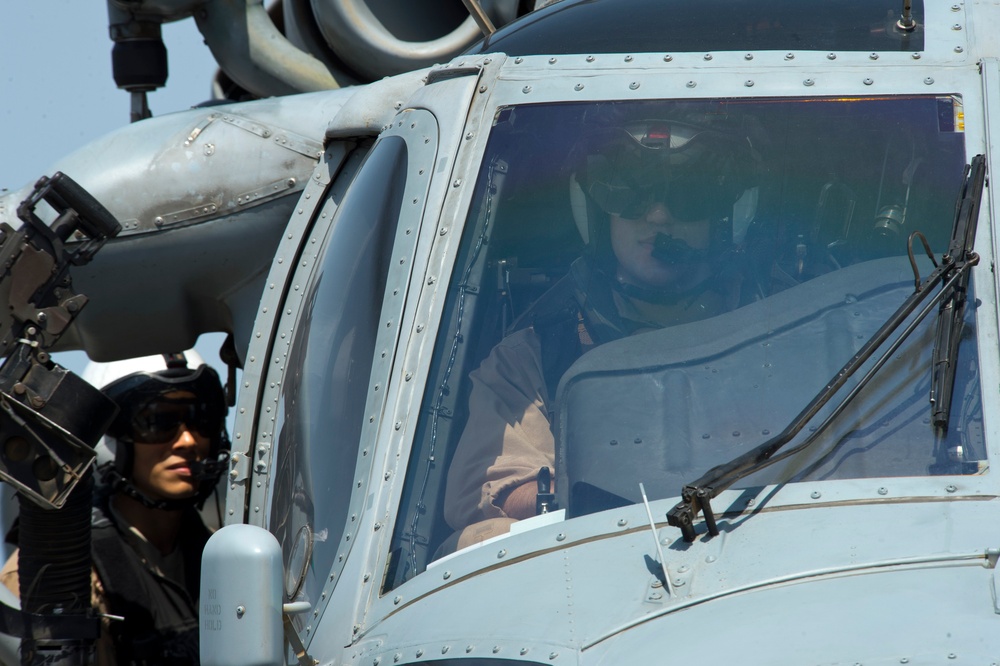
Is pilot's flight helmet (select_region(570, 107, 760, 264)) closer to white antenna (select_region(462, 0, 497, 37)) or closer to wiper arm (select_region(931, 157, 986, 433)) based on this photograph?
wiper arm (select_region(931, 157, 986, 433))

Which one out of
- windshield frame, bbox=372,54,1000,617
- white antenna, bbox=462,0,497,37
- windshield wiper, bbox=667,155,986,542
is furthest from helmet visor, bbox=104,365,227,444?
windshield wiper, bbox=667,155,986,542

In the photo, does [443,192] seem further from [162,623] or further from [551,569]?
[162,623]

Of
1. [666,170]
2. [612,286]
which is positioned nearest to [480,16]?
[666,170]

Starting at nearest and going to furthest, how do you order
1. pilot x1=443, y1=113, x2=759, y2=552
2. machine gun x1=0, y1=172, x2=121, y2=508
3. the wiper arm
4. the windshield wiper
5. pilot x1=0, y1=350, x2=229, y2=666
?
the windshield wiper, the wiper arm, pilot x1=443, y1=113, x2=759, y2=552, machine gun x1=0, y1=172, x2=121, y2=508, pilot x1=0, y1=350, x2=229, y2=666

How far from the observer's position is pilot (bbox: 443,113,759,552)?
2709 mm

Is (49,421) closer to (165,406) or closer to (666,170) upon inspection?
(165,406)

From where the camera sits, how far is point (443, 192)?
10.2ft

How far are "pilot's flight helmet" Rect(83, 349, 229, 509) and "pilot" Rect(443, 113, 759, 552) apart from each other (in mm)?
2839

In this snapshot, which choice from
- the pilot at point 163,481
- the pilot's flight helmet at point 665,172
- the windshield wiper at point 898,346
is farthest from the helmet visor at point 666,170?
the pilot at point 163,481

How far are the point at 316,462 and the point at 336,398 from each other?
151 mm

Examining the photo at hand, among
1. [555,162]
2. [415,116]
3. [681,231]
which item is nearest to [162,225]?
[415,116]

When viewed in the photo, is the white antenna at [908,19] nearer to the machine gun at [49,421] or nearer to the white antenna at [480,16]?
the white antenna at [480,16]

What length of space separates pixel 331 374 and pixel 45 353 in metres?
1.37

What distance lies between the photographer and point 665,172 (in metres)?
2.99
